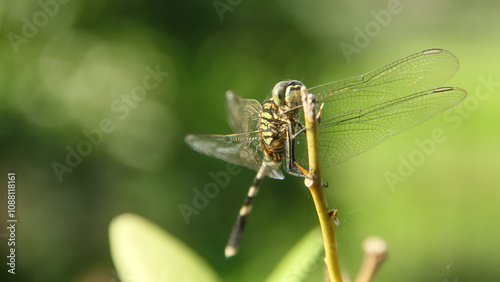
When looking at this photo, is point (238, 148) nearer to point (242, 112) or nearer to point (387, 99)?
point (242, 112)

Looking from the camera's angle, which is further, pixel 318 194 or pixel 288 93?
pixel 288 93

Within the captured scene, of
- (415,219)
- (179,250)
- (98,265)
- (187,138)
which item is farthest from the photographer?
(98,265)

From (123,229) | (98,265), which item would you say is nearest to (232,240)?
(123,229)

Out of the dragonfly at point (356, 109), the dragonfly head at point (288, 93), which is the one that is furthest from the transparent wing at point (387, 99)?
the dragonfly head at point (288, 93)

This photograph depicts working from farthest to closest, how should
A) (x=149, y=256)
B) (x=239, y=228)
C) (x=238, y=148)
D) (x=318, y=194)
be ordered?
1. (x=238, y=148)
2. (x=239, y=228)
3. (x=149, y=256)
4. (x=318, y=194)

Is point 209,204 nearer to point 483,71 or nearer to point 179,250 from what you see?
point 179,250

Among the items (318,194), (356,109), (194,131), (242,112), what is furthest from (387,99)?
(194,131)

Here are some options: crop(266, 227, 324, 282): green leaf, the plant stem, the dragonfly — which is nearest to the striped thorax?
the dragonfly
